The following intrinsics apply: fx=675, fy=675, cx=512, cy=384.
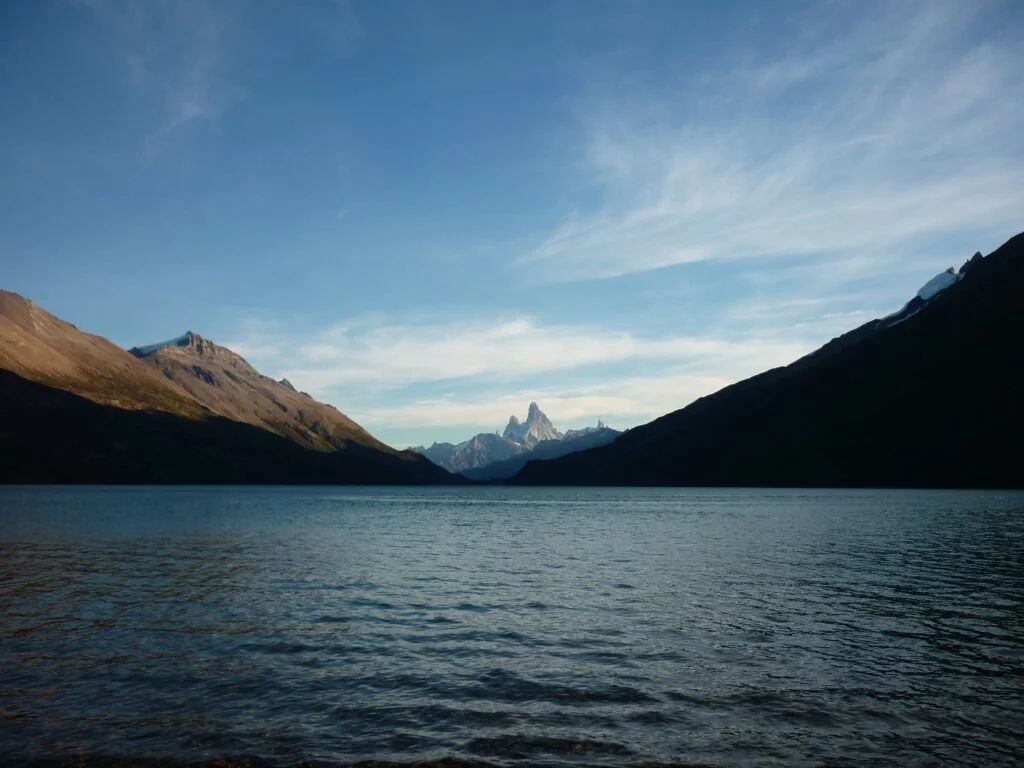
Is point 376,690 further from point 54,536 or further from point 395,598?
point 54,536

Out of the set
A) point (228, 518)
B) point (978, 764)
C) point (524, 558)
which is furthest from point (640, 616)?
point (228, 518)

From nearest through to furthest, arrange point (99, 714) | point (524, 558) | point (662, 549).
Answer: point (99, 714) → point (524, 558) → point (662, 549)

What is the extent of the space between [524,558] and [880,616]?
33559 mm

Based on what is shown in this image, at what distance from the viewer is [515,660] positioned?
90.1 feet

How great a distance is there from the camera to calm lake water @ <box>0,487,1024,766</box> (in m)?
19.1

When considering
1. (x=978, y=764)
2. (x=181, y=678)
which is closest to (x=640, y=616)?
(x=978, y=764)

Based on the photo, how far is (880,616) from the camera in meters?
36.1

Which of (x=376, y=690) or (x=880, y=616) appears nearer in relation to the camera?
(x=376, y=690)

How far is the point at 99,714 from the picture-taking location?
20953 millimetres

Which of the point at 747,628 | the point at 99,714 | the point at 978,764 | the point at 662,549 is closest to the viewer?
the point at 978,764

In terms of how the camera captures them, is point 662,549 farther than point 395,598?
Yes

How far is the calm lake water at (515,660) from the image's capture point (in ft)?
62.7

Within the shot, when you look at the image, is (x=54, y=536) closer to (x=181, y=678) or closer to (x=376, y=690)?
(x=181, y=678)

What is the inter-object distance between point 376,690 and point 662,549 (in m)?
52.1
